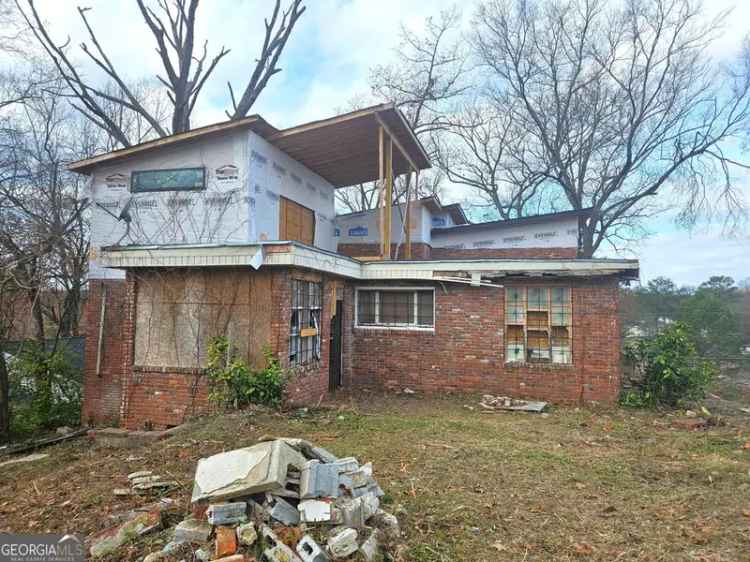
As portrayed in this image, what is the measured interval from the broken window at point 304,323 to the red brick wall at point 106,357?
4868 mm

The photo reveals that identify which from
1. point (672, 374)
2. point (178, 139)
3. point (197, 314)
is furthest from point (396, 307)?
point (178, 139)

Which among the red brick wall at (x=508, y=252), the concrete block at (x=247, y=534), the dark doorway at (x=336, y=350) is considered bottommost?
the concrete block at (x=247, y=534)

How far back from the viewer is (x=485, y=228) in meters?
17.0

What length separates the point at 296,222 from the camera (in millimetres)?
12602

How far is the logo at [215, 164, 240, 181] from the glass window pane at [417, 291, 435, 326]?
16.0 feet

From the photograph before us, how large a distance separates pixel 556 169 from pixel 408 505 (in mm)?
20940

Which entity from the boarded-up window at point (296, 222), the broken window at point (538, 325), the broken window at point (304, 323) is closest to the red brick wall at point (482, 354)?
the broken window at point (538, 325)

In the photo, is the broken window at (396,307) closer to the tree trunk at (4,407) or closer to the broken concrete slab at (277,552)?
the broken concrete slab at (277,552)

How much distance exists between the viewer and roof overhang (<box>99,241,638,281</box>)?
769 centimetres

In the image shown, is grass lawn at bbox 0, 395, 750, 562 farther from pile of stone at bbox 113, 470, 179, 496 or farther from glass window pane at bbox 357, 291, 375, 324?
glass window pane at bbox 357, 291, 375, 324

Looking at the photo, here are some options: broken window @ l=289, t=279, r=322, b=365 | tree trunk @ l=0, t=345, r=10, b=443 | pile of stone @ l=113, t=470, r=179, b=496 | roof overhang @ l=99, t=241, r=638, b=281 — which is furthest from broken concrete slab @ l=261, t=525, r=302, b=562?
tree trunk @ l=0, t=345, r=10, b=443

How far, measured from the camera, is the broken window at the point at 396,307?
1077 cm

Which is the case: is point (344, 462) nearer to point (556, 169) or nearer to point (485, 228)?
point (485, 228)

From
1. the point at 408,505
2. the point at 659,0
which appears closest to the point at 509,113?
the point at 659,0
